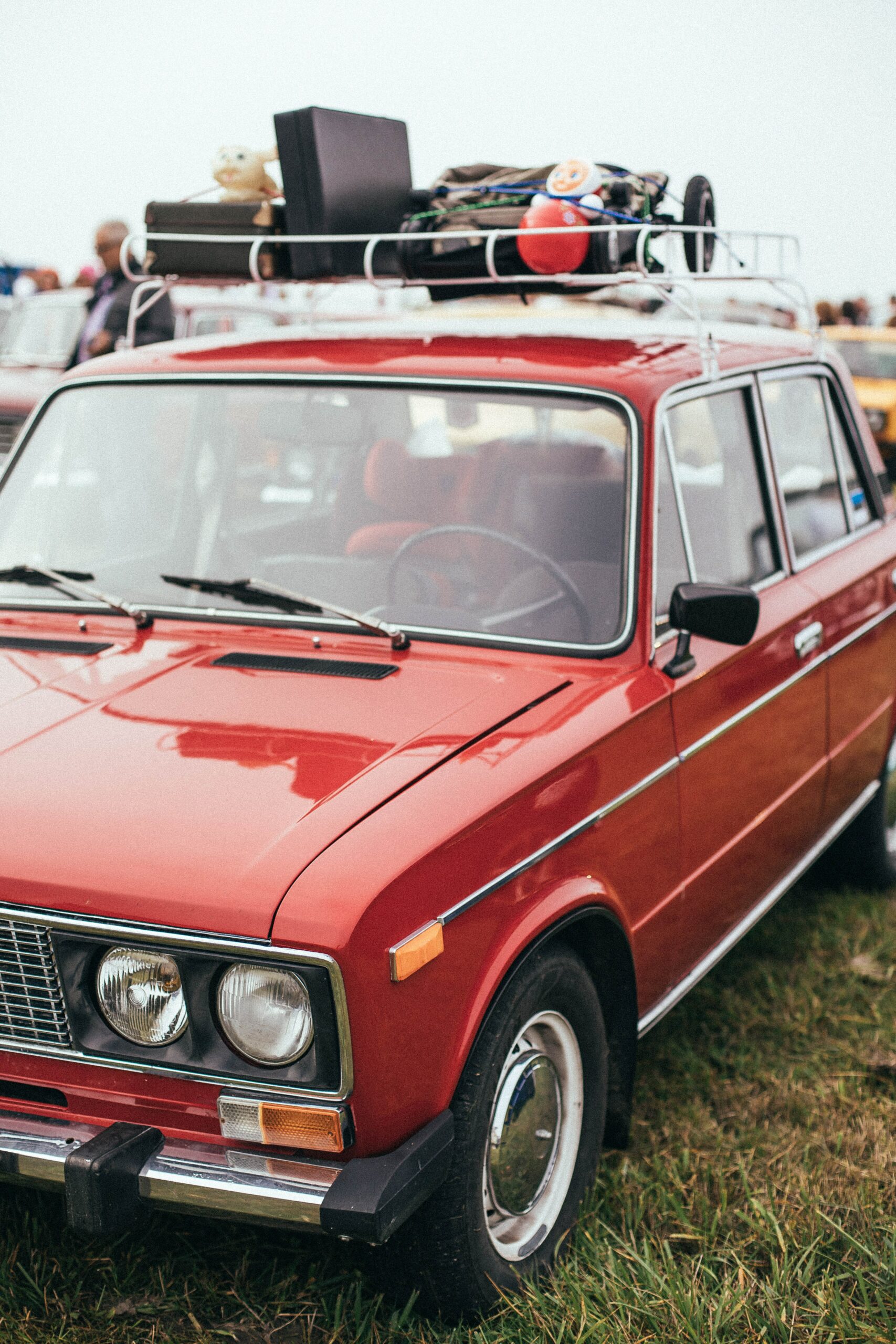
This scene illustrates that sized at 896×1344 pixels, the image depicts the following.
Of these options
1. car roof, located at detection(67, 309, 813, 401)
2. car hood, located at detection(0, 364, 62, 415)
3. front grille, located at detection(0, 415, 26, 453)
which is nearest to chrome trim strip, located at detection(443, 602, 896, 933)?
car roof, located at detection(67, 309, 813, 401)

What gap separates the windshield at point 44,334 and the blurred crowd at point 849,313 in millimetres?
8195

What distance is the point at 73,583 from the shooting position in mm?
3256

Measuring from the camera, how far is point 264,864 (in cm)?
208

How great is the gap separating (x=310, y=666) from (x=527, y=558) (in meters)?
0.60

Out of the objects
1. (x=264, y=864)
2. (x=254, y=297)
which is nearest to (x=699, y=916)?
(x=264, y=864)

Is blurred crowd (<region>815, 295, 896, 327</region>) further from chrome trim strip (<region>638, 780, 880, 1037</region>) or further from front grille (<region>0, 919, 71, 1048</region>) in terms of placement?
front grille (<region>0, 919, 71, 1048</region>)

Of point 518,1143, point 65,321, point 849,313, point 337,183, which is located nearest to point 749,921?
point 518,1143

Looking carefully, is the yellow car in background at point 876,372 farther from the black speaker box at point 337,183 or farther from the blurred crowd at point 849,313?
the black speaker box at point 337,183

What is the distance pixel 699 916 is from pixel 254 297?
9198 mm

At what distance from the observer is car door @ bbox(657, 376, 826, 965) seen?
3150mm

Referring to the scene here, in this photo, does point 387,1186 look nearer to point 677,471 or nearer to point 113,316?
point 677,471

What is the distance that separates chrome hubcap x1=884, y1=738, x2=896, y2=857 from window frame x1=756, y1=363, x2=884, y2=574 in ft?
2.79

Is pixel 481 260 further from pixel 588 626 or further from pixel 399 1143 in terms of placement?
pixel 399 1143

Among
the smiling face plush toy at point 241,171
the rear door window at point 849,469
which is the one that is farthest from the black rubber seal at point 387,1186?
the rear door window at point 849,469
